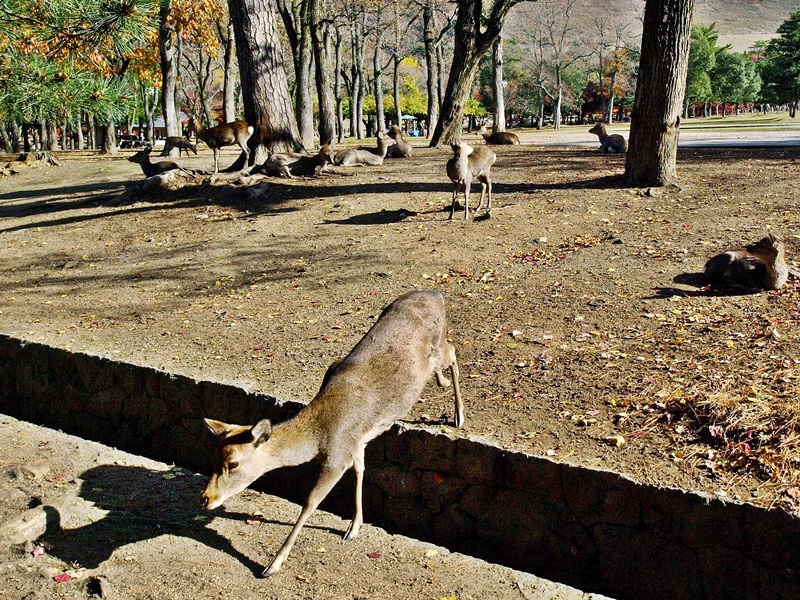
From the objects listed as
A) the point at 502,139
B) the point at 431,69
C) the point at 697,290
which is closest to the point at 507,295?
the point at 697,290

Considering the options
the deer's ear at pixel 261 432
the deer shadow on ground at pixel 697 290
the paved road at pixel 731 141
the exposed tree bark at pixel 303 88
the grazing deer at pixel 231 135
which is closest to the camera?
the deer's ear at pixel 261 432

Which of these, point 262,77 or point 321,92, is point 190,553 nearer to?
point 262,77

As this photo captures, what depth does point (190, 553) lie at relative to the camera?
520 centimetres

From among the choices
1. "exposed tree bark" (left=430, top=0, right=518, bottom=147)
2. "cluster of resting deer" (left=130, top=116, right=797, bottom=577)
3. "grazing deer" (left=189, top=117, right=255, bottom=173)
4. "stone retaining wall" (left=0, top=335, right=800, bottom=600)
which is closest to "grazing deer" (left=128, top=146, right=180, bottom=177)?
"grazing deer" (left=189, top=117, right=255, bottom=173)

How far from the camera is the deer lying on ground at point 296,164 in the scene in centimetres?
1623

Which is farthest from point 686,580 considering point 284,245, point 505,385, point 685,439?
point 284,245

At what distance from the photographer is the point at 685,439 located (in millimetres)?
5559

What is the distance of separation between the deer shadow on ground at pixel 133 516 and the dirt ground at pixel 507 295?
112cm

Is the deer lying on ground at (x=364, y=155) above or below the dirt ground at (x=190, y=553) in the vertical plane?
above

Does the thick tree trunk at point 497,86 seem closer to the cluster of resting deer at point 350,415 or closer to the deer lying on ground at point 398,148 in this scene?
the deer lying on ground at point 398,148

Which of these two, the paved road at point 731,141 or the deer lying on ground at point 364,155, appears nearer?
the deer lying on ground at point 364,155

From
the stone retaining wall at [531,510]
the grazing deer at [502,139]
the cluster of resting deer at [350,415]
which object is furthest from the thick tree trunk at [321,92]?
the cluster of resting deer at [350,415]

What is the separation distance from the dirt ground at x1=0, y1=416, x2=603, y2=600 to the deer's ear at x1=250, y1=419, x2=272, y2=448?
0.87 m

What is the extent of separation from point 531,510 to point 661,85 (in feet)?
28.5
